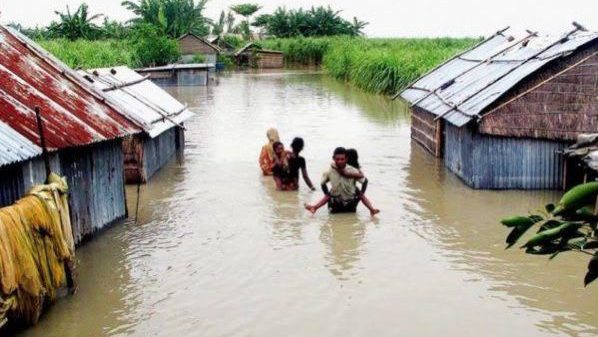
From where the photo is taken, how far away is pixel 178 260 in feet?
26.8

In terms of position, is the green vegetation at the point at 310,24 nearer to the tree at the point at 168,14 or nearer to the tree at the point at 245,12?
the tree at the point at 245,12

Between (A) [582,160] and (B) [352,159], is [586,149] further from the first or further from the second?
(B) [352,159]

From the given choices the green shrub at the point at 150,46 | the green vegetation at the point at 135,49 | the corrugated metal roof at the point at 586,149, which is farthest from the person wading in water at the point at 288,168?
the green shrub at the point at 150,46

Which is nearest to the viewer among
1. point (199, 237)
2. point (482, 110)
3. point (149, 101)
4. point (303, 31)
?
point (199, 237)

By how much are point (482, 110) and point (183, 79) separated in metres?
25.8

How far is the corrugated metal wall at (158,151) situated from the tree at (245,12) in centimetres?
5568

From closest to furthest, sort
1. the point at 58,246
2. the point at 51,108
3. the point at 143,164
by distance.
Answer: the point at 58,246 < the point at 51,108 < the point at 143,164

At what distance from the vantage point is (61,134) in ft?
24.0

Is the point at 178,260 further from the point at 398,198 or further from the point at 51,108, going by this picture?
the point at 398,198

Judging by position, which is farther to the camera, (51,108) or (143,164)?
(143,164)

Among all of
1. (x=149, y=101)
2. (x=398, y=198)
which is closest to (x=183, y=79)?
(x=149, y=101)

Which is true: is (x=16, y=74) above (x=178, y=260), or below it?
above

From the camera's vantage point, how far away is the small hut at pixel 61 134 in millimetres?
6602

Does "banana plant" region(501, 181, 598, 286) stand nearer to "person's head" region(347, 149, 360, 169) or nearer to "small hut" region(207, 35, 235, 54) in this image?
"person's head" region(347, 149, 360, 169)
